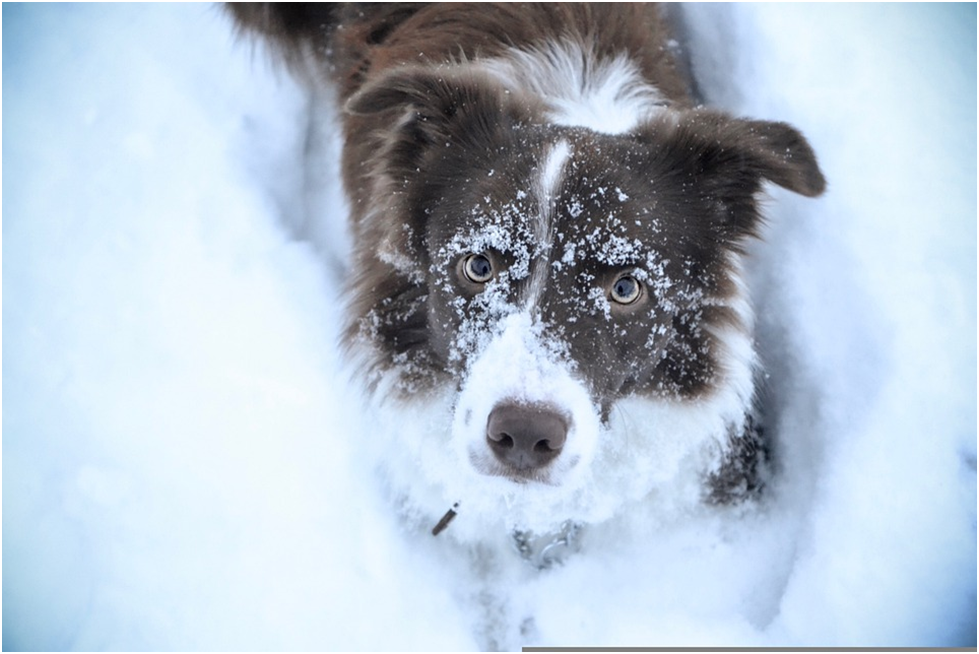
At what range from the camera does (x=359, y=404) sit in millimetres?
3355

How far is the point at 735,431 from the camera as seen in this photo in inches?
127

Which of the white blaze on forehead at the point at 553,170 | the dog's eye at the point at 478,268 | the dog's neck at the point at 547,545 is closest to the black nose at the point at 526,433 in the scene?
the dog's eye at the point at 478,268

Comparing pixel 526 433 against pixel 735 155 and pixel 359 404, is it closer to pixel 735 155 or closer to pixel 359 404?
pixel 735 155

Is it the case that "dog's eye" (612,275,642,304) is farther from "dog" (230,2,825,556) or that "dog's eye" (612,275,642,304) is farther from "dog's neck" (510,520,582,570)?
"dog's neck" (510,520,582,570)

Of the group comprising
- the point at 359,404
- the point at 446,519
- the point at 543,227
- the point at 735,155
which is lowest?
the point at 446,519

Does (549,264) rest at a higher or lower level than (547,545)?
higher

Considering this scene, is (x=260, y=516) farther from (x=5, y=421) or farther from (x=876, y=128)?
(x=876, y=128)

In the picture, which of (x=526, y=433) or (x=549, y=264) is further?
(x=549, y=264)

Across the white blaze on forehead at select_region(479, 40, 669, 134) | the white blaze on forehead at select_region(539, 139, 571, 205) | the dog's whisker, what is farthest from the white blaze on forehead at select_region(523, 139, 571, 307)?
the dog's whisker

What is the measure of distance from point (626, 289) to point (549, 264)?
0.31 metres

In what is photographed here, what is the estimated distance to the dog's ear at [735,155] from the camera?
2.41 metres

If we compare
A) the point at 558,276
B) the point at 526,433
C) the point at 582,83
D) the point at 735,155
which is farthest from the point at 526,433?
the point at 582,83

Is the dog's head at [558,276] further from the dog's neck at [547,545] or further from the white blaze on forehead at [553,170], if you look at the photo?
the dog's neck at [547,545]

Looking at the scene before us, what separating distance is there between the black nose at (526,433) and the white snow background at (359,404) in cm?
135
